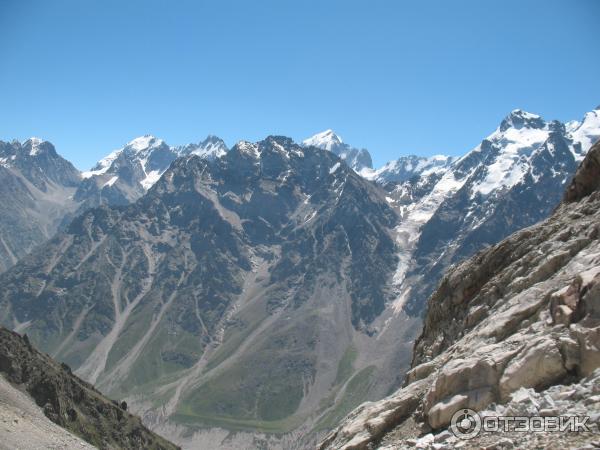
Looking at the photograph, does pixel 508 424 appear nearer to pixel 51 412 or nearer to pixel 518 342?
pixel 518 342

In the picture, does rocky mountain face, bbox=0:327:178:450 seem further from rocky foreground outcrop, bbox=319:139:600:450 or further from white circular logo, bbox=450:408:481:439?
white circular logo, bbox=450:408:481:439

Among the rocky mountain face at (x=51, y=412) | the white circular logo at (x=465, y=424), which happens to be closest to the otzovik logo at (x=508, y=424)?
the white circular logo at (x=465, y=424)

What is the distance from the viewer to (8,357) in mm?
121438

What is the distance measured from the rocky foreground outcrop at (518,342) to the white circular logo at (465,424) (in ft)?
1.13

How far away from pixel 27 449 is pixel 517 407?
219ft

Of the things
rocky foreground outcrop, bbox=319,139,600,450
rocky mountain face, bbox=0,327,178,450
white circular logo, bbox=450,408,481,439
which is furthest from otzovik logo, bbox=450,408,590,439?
rocky mountain face, bbox=0,327,178,450

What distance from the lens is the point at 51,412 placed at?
122 meters

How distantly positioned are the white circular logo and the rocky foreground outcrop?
0.35 meters

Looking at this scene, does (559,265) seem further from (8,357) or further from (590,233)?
(8,357)

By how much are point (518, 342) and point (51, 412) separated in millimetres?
120272

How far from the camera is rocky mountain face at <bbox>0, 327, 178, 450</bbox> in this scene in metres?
79.6

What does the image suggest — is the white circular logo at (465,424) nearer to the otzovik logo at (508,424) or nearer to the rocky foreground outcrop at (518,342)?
the otzovik logo at (508,424)

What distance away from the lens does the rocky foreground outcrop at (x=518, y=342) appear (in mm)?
20844

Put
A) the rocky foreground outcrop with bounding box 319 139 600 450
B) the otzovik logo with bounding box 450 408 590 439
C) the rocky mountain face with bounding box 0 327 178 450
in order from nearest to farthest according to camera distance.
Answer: the otzovik logo with bounding box 450 408 590 439, the rocky foreground outcrop with bounding box 319 139 600 450, the rocky mountain face with bounding box 0 327 178 450
